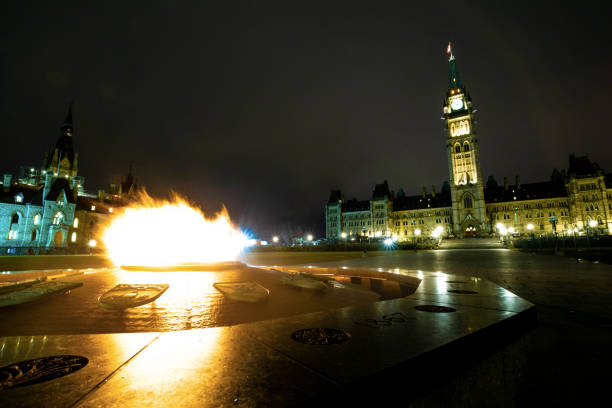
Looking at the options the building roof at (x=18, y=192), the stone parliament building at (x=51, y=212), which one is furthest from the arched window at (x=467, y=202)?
the building roof at (x=18, y=192)

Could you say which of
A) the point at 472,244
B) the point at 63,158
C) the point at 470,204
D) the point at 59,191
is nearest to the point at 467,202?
the point at 470,204

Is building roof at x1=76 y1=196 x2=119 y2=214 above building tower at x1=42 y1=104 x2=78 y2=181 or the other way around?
the other way around

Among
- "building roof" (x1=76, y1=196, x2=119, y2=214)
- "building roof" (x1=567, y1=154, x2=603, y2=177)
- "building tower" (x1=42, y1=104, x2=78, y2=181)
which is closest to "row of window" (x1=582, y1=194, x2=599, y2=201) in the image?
"building roof" (x1=567, y1=154, x2=603, y2=177)

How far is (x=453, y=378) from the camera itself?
2.03 metres

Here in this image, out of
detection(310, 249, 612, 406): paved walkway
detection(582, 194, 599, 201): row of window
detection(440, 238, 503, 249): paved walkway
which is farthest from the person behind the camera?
detection(582, 194, 599, 201): row of window

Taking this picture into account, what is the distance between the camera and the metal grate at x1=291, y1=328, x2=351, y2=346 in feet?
7.54

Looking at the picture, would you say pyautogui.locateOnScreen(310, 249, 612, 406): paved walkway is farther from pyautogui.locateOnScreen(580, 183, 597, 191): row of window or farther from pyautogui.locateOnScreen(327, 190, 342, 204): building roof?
pyautogui.locateOnScreen(327, 190, 342, 204): building roof

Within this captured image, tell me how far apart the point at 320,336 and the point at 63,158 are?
309ft

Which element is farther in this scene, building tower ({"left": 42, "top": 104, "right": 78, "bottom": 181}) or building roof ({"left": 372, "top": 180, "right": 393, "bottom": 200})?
building roof ({"left": 372, "top": 180, "right": 393, "bottom": 200})

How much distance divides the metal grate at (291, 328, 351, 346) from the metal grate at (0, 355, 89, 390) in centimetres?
153

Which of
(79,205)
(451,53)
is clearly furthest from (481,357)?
(451,53)

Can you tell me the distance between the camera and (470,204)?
85688 mm

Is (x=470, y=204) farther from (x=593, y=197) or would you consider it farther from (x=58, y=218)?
(x=58, y=218)

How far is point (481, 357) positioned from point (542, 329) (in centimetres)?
126
